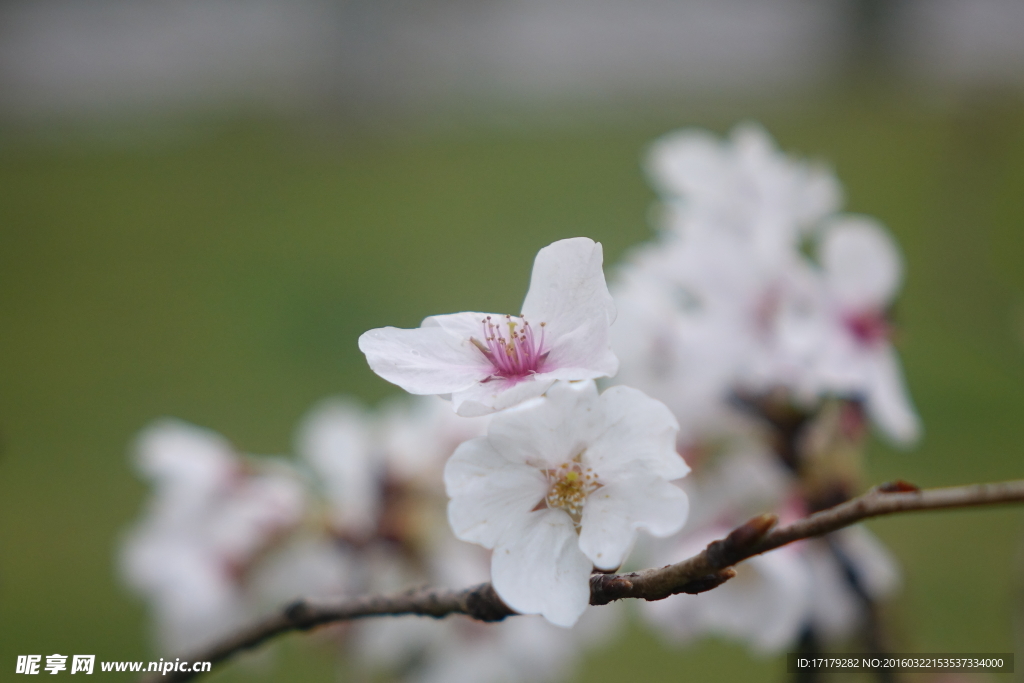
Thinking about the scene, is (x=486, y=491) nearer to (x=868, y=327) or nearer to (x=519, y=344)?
(x=519, y=344)

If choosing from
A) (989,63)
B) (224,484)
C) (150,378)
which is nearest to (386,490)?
(224,484)

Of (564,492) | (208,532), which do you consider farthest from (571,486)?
(208,532)

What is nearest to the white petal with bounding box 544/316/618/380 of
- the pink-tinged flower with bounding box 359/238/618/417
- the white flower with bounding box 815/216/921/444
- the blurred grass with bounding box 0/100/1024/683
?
Answer: the pink-tinged flower with bounding box 359/238/618/417

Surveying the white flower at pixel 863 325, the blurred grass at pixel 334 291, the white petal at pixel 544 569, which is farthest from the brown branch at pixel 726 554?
the blurred grass at pixel 334 291

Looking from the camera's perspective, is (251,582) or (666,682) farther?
(666,682)

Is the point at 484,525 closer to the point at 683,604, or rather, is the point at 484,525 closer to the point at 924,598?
the point at 683,604

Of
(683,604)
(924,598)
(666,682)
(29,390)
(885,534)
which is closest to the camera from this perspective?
(683,604)

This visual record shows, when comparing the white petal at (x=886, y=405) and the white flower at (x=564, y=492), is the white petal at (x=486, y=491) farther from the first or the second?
the white petal at (x=886, y=405)
